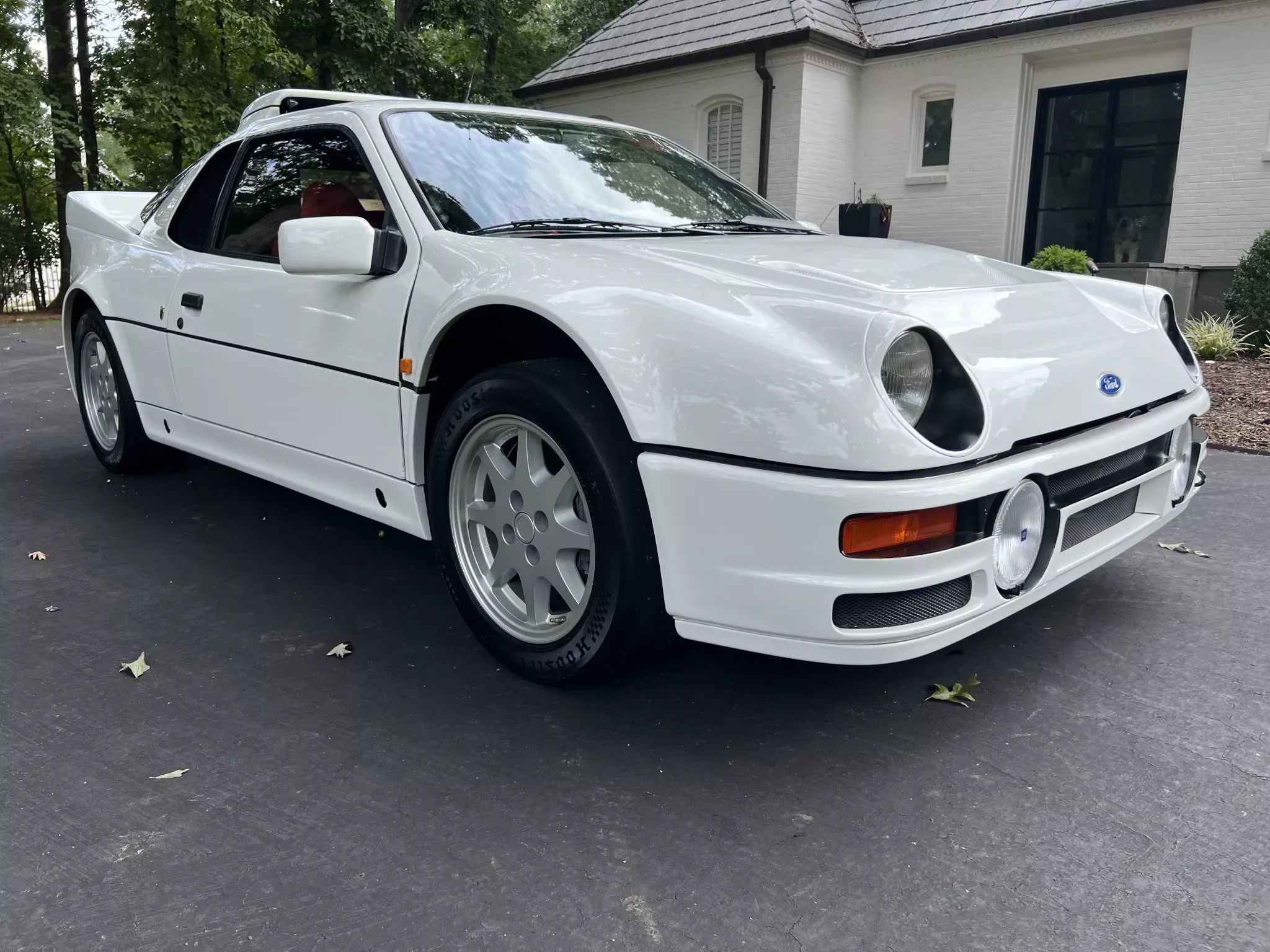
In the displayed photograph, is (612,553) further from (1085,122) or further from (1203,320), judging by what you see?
(1085,122)

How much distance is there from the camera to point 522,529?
2766mm

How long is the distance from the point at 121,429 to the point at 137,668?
7.43 feet

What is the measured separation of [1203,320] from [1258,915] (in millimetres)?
10573

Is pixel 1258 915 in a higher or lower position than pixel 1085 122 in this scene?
lower

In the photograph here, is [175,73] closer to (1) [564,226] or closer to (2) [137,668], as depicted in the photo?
(1) [564,226]

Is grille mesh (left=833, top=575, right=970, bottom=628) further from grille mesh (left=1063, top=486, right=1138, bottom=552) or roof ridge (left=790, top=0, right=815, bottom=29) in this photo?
roof ridge (left=790, top=0, right=815, bottom=29)

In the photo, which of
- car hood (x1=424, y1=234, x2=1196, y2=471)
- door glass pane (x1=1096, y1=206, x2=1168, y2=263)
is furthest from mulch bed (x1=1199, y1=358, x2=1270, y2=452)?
door glass pane (x1=1096, y1=206, x2=1168, y2=263)

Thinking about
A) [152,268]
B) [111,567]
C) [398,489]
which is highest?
[152,268]

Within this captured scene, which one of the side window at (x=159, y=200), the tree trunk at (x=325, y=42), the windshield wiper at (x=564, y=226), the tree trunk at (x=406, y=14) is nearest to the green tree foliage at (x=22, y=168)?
the tree trunk at (x=325, y=42)

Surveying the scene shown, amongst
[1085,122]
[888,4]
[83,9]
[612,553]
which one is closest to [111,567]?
[612,553]

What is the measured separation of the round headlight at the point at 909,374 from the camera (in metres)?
2.21

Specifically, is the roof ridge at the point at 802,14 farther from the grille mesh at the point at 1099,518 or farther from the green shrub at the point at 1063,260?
the grille mesh at the point at 1099,518

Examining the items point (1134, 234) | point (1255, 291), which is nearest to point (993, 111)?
point (1134, 234)

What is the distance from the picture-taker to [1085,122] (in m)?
13.2
